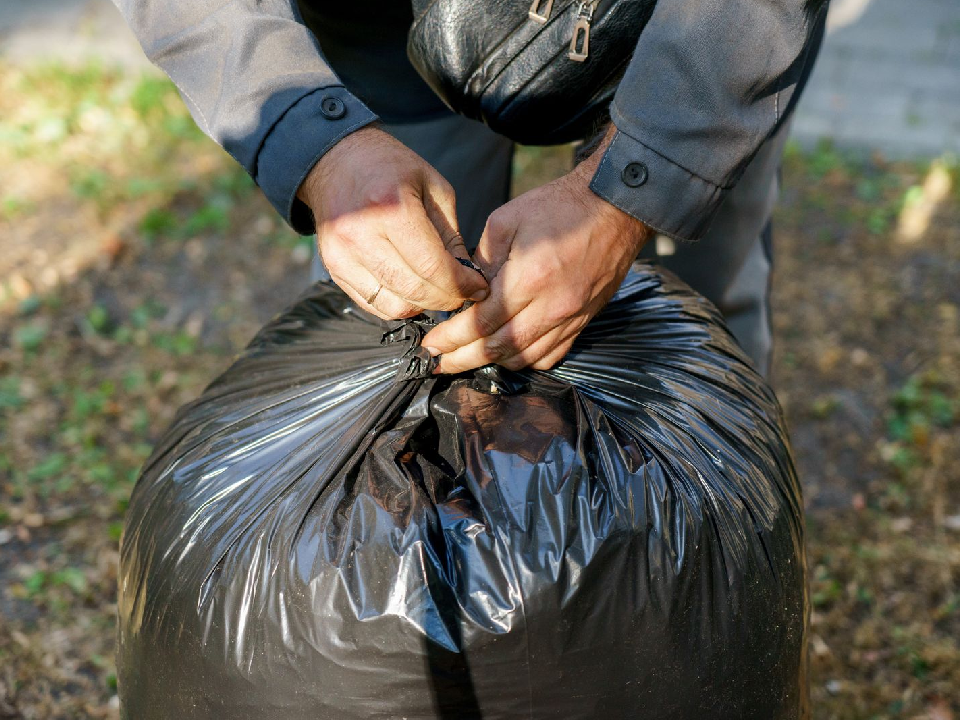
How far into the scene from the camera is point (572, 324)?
1288mm

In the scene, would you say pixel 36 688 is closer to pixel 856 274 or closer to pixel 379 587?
pixel 379 587

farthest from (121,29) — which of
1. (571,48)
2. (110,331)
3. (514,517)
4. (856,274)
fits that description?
(514,517)

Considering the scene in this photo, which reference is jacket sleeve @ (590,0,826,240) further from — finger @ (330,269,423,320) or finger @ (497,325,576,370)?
finger @ (330,269,423,320)

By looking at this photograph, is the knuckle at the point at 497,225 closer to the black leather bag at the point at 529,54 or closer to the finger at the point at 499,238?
the finger at the point at 499,238

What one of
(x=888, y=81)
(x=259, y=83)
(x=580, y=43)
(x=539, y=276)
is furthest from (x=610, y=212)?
(x=888, y=81)

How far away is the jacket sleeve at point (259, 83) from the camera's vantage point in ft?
4.32

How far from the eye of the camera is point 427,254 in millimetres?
1170

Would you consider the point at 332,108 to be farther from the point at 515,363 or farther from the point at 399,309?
the point at 515,363

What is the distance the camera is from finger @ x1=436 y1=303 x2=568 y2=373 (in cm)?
124

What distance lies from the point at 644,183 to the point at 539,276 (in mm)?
219

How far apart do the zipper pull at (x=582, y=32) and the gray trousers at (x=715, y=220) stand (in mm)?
504

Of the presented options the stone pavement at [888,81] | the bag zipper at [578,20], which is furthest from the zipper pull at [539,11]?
the stone pavement at [888,81]

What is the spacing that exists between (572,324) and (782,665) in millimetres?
533

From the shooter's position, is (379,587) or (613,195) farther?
(613,195)
